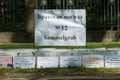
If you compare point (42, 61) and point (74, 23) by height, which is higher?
point (74, 23)

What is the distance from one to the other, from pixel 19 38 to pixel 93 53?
777 centimetres

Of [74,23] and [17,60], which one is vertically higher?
[74,23]

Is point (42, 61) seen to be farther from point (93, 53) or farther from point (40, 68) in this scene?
point (93, 53)

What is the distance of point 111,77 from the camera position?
12500 mm

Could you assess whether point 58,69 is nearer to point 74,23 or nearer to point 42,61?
point 42,61

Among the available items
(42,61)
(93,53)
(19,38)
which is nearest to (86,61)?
(93,53)

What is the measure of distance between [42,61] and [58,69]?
0.58 m

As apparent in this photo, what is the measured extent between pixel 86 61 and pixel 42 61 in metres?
1.37

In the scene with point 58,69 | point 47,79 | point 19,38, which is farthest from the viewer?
point 19,38

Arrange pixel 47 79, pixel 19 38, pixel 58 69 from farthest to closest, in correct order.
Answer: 1. pixel 19 38
2. pixel 58 69
3. pixel 47 79

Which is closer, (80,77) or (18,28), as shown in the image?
(80,77)

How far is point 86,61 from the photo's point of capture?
13922 millimetres

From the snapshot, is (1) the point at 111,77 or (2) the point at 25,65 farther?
(2) the point at 25,65

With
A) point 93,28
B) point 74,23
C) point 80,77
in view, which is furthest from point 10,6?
point 80,77
